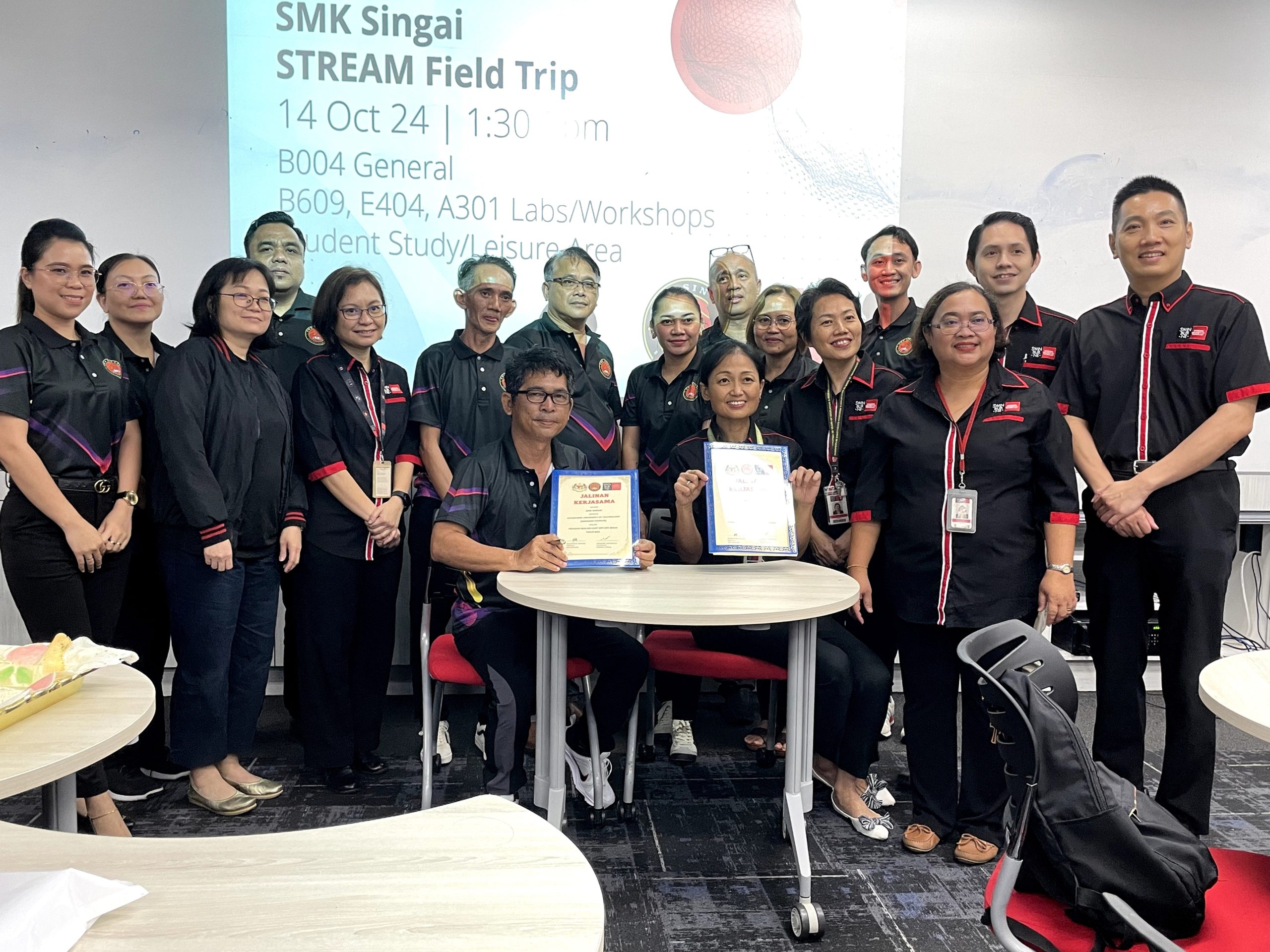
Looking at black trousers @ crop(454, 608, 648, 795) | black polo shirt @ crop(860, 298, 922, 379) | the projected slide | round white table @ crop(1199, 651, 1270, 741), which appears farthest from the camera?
the projected slide

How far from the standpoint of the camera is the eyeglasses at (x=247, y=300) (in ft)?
9.62

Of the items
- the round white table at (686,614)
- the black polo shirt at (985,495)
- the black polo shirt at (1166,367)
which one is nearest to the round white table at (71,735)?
the round white table at (686,614)

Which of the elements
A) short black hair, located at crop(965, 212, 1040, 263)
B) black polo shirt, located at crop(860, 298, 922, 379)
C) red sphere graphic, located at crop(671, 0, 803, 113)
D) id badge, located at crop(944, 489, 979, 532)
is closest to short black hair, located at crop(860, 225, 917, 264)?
black polo shirt, located at crop(860, 298, 922, 379)

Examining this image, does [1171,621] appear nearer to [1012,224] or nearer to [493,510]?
[1012,224]

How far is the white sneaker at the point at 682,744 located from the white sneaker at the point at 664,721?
5 centimetres

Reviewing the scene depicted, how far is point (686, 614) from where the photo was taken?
2.25 meters

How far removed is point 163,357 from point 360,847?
7.39ft

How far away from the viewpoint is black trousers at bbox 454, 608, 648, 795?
2.65 meters

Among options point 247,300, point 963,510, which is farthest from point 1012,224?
point 247,300

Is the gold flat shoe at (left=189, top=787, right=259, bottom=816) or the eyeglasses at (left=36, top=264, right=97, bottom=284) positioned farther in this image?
the gold flat shoe at (left=189, top=787, right=259, bottom=816)

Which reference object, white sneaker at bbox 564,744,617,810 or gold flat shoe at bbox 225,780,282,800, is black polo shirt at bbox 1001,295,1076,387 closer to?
white sneaker at bbox 564,744,617,810

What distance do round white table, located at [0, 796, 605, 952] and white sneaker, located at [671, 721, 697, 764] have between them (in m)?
2.36

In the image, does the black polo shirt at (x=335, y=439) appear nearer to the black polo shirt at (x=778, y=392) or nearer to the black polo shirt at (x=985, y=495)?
the black polo shirt at (x=778, y=392)

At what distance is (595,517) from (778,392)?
1219 mm
